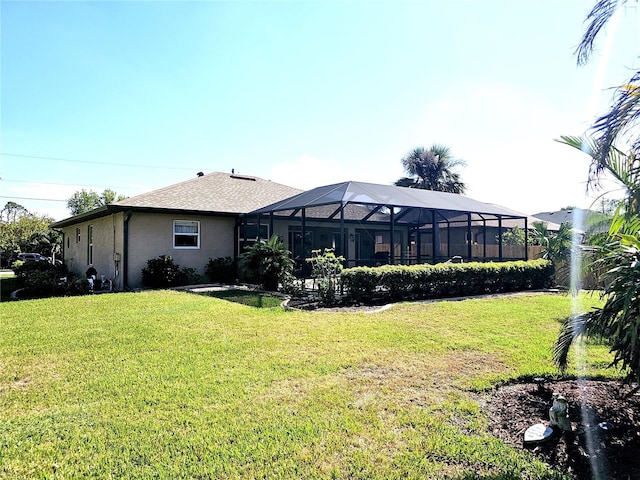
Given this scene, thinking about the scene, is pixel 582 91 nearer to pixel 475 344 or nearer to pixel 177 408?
pixel 475 344

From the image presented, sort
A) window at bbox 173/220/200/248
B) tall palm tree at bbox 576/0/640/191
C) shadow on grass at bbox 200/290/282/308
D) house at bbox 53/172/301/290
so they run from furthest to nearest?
window at bbox 173/220/200/248, house at bbox 53/172/301/290, shadow on grass at bbox 200/290/282/308, tall palm tree at bbox 576/0/640/191

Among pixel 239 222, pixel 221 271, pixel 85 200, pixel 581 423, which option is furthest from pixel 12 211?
pixel 581 423

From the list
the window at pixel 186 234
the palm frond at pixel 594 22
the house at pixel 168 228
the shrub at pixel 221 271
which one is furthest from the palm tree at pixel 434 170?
the palm frond at pixel 594 22

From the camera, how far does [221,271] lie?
15336mm

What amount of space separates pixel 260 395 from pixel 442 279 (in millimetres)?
8603

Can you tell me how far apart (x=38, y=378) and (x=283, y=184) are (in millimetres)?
18547

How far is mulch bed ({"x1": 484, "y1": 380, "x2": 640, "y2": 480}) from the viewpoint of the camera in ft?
8.82

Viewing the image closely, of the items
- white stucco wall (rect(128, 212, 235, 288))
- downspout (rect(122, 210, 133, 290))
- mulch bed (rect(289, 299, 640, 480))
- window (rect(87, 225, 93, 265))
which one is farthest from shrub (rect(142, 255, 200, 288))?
mulch bed (rect(289, 299, 640, 480))

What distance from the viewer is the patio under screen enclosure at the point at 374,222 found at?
13055 millimetres

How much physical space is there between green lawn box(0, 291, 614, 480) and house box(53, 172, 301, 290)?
6475 mm

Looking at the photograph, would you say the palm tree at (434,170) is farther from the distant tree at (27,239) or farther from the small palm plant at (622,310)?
the distant tree at (27,239)

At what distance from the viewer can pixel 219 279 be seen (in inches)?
607

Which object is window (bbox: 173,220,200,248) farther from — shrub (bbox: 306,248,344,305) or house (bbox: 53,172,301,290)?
shrub (bbox: 306,248,344,305)

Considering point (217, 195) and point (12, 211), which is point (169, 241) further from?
point (12, 211)
